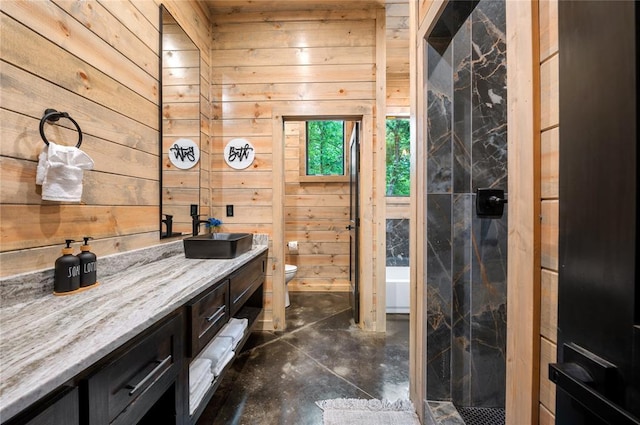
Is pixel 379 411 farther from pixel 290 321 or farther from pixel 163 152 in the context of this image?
pixel 163 152

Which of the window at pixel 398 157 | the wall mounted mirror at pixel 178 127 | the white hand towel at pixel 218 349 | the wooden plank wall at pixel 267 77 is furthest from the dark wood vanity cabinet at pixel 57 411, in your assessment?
the window at pixel 398 157

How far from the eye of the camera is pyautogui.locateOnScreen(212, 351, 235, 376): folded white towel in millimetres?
1442

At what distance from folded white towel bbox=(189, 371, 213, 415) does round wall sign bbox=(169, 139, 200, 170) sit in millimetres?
1410

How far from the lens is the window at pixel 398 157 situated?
153 inches

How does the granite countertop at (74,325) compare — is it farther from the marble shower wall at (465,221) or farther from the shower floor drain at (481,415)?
the shower floor drain at (481,415)

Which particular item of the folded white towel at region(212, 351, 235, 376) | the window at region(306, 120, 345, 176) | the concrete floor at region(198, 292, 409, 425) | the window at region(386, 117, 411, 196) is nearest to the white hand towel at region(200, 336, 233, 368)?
the folded white towel at region(212, 351, 235, 376)

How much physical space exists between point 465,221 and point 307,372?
4.83 feet

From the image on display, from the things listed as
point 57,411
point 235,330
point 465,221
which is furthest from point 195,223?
point 465,221

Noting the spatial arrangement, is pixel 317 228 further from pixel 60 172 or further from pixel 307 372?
pixel 60 172

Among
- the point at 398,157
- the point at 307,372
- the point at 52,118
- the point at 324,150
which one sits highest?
the point at 324,150

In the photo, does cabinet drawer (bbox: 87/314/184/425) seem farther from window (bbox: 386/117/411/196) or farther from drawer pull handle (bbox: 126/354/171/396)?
window (bbox: 386/117/411/196)

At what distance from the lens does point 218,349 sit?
4.97ft

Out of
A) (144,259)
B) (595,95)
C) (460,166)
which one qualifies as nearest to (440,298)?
(460,166)

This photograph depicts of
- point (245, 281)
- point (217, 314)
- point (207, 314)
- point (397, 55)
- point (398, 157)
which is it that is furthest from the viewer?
point (398, 157)
